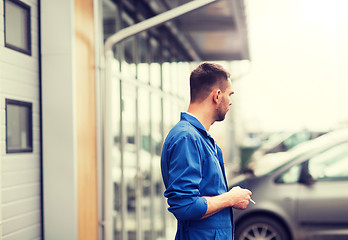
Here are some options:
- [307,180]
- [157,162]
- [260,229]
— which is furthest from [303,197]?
[157,162]

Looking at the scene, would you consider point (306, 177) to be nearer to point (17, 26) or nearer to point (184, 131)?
point (17, 26)

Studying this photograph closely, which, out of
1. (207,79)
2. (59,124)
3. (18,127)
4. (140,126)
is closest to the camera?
(207,79)

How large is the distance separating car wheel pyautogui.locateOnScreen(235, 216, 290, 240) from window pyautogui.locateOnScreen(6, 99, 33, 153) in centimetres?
386

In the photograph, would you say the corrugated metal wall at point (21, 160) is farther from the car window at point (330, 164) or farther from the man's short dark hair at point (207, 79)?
the car window at point (330, 164)

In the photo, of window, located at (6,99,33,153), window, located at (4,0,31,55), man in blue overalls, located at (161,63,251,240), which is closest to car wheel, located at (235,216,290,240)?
window, located at (6,99,33,153)

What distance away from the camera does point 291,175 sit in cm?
698

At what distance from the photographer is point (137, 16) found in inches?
294

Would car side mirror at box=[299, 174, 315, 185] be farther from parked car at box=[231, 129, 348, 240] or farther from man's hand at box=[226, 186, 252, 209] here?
man's hand at box=[226, 186, 252, 209]

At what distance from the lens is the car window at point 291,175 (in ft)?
22.8

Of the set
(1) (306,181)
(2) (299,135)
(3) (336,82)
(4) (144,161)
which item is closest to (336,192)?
(1) (306,181)

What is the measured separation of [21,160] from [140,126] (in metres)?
3.76

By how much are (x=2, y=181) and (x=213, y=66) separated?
5.79 ft

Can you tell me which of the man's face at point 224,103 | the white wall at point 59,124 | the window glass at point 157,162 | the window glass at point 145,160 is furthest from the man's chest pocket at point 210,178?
the window glass at point 157,162

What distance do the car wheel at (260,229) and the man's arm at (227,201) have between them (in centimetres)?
448
